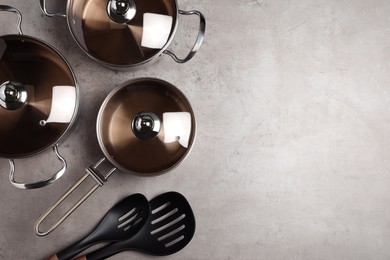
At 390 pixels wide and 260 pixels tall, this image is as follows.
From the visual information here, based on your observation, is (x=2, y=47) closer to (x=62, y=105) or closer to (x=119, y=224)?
(x=62, y=105)

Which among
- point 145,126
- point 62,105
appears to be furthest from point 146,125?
point 62,105

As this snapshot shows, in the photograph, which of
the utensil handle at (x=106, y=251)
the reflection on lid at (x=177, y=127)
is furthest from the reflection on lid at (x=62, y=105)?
the utensil handle at (x=106, y=251)

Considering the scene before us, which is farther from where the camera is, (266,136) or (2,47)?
(266,136)

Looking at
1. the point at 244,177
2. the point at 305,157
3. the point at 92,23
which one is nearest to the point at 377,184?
the point at 305,157

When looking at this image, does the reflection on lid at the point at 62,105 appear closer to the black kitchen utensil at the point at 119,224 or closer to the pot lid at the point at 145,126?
the pot lid at the point at 145,126

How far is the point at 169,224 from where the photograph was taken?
3.69 feet

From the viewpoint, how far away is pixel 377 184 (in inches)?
47.3

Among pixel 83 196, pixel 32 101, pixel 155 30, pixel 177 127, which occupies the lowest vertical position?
pixel 83 196

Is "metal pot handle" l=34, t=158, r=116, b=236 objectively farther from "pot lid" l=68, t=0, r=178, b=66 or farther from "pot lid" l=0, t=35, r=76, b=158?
"pot lid" l=68, t=0, r=178, b=66

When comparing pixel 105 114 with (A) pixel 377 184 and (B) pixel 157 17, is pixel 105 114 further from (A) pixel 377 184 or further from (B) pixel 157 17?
(A) pixel 377 184

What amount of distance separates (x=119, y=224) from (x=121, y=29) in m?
0.45

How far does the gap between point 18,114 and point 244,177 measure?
1.78 ft

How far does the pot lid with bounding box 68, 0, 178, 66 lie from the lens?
106 centimetres

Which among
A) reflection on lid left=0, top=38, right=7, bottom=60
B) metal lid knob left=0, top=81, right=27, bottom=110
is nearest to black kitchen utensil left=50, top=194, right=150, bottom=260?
metal lid knob left=0, top=81, right=27, bottom=110
